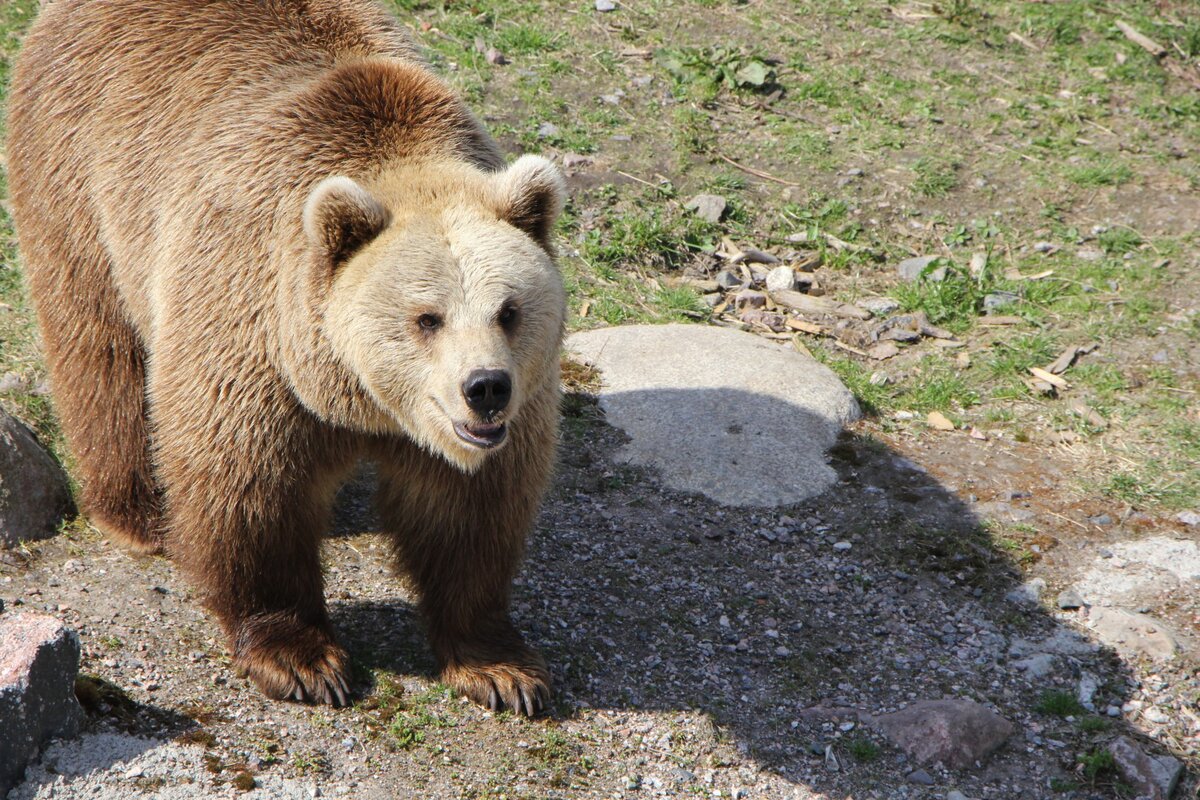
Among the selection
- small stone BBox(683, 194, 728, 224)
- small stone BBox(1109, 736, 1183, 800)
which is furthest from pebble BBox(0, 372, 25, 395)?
small stone BBox(1109, 736, 1183, 800)

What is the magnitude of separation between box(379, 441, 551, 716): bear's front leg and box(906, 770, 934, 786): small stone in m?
1.45

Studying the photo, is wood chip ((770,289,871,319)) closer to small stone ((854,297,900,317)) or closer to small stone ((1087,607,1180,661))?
small stone ((854,297,900,317))

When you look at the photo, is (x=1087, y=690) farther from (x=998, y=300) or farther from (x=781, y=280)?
(x=781, y=280)

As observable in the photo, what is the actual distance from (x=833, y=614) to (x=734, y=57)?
18.4 ft

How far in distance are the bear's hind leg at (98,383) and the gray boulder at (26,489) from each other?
0.14m

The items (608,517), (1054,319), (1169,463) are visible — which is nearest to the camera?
(608,517)

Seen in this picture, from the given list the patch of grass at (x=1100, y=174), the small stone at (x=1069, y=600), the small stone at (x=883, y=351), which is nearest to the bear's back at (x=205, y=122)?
the small stone at (x=1069, y=600)

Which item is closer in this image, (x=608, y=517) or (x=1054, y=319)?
(x=608, y=517)

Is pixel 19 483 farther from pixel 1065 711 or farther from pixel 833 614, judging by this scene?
pixel 1065 711

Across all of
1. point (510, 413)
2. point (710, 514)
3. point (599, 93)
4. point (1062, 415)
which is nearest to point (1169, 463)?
point (1062, 415)

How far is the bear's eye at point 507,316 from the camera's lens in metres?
4.09

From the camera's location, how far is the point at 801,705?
17.0 feet

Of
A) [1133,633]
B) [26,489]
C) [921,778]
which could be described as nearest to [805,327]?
[1133,633]

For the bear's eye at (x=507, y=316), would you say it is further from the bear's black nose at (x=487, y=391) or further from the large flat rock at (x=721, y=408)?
the large flat rock at (x=721, y=408)
